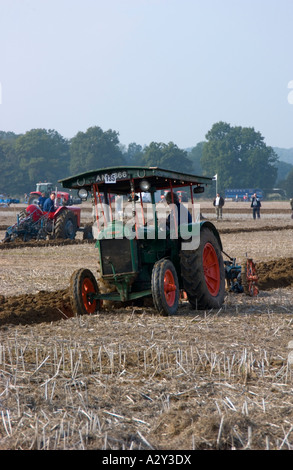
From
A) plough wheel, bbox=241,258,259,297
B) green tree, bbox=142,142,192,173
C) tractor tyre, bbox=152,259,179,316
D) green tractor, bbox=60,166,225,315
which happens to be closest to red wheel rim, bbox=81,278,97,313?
green tractor, bbox=60,166,225,315

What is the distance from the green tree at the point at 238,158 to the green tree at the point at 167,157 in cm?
639

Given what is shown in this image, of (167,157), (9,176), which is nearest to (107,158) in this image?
(167,157)

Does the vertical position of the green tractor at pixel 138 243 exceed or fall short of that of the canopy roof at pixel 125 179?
it falls short

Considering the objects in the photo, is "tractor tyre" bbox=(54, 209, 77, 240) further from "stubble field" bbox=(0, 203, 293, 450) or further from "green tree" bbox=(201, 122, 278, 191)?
"green tree" bbox=(201, 122, 278, 191)

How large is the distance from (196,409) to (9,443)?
1.27 meters

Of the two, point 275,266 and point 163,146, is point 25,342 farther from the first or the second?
point 163,146

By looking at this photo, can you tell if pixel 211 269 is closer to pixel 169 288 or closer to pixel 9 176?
pixel 169 288

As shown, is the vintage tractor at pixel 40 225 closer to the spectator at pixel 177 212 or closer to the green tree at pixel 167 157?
the spectator at pixel 177 212

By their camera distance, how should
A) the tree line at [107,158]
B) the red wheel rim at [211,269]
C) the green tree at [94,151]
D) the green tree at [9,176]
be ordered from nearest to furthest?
the red wheel rim at [211,269] → the green tree at [9,176] → the tree line at [107,158] → the green tree at [94,151]

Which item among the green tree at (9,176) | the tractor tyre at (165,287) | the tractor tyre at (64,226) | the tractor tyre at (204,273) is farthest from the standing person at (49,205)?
the green tree at (9,176)

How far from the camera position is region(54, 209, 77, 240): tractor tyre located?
67.5 ft

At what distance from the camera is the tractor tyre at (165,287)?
799cm

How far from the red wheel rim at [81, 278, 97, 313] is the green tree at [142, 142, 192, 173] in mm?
108557

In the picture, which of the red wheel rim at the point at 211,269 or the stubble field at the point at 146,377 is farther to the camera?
the red wheel rim at the point at 211,269
